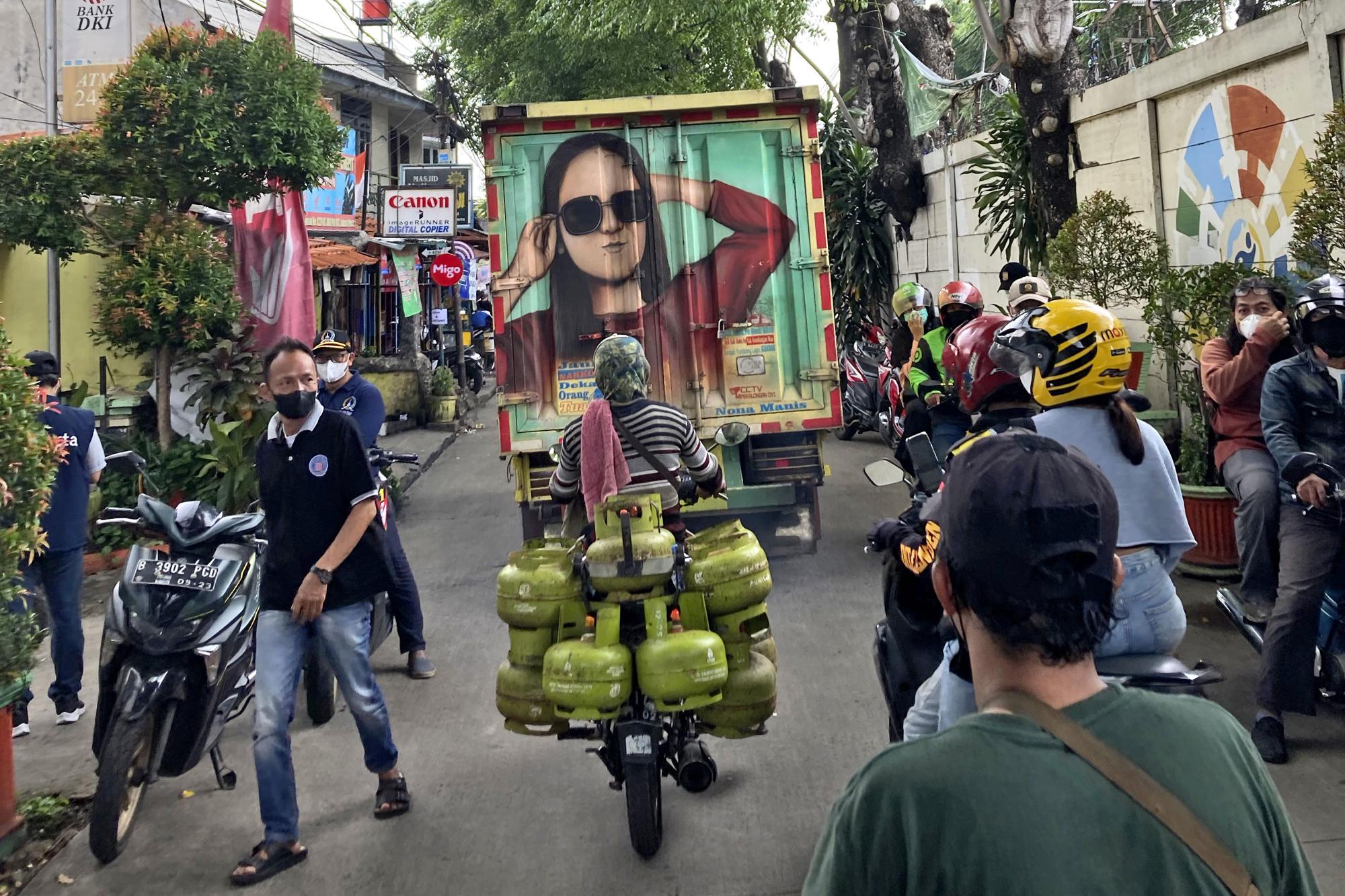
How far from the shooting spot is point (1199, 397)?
7.16m

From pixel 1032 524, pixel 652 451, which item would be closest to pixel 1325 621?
pixel 652 451

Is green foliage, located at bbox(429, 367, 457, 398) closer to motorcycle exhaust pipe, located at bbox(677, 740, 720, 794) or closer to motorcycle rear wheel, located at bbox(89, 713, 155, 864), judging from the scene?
motorcycle rear wheel, located at bbox(89, 713, 155, 864)

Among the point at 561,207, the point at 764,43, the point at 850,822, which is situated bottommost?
the point at 850,822

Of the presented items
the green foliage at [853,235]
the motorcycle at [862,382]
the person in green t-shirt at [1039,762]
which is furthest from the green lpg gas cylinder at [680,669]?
the green foliage at [853,235]

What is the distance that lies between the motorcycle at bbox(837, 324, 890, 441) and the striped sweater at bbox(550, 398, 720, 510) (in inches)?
270

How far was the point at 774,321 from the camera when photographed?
7.96 meters

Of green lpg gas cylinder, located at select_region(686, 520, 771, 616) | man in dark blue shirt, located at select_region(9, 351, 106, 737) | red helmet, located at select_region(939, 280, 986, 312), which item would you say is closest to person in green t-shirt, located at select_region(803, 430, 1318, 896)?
green lpg gas cylinder, located at select_region(686, 520, 771, 616)

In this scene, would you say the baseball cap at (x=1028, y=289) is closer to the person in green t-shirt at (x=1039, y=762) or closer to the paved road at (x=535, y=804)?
the paved road at (x=535, y=804)

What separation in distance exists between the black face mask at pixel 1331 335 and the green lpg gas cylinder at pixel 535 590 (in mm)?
2994

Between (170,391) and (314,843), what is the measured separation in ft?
23.7

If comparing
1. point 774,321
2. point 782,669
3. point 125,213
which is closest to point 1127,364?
point 782,669

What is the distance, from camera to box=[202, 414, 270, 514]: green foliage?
30.3 ft

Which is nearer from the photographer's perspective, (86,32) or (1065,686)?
(1065,686)

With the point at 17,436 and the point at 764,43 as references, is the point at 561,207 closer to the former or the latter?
the point at 17,436
